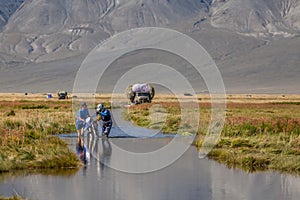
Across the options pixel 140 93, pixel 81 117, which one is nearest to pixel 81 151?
pixel 81 117

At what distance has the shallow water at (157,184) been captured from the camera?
18750 mm

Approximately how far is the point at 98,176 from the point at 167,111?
34121mm

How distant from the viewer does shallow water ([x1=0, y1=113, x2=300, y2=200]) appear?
1875 centimetres

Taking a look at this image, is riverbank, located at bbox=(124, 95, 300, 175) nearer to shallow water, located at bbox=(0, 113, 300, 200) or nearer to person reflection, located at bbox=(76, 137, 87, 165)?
shallow water, located at bbox=(0, 113, 300, 200)

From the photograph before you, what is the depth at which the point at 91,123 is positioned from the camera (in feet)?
109

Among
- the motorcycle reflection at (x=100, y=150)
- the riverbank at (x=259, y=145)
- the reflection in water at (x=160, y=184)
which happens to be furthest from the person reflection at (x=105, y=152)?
the riverbank at (x=259, y=145)

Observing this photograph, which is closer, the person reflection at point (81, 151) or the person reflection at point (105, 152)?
the person reflection at point (105, 152)

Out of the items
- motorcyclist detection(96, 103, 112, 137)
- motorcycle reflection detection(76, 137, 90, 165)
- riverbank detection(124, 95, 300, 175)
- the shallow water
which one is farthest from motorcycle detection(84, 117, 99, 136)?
the shallow water

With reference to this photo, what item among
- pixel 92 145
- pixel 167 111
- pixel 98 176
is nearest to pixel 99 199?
pixel 98 176

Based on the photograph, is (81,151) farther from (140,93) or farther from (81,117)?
(140,93)

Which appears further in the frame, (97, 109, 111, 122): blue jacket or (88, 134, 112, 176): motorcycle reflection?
(97, 109, 111, 122): blue jacket

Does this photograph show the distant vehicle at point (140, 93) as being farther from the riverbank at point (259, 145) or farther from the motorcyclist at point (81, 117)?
the motorcyclist at point (81, 117)

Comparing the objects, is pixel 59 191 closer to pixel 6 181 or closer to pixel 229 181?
pixel 6 181

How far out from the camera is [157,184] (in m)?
20.7
